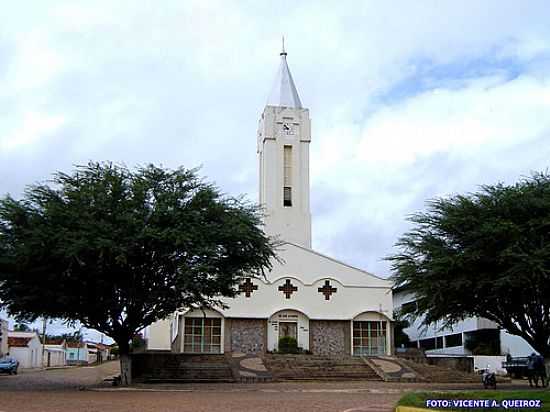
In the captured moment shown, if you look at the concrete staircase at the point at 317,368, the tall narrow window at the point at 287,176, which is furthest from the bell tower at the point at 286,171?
the concrete staircase at the point at 317,368

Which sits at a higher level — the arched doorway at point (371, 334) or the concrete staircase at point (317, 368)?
the arched doorway at point (371, 334)

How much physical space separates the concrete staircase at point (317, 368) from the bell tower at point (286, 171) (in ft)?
44.0

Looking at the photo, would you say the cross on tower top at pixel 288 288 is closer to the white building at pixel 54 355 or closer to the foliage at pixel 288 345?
the foliage at pixel 288 345

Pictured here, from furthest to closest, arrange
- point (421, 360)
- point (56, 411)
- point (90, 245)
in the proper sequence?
1. point (421, 360)
2. point (90, 245)
3. point (56, 411)

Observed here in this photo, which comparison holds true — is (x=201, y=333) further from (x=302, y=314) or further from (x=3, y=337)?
(x=3, y=337)

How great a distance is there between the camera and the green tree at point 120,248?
82.2 feet

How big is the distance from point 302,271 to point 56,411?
2920cm

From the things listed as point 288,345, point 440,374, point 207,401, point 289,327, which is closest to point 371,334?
point 289,327

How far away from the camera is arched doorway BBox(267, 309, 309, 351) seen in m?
43.8

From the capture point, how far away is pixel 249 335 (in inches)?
1716

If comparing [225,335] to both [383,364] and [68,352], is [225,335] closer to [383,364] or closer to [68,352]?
[383,364]

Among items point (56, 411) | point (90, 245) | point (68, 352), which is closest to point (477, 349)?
point (90, 245)

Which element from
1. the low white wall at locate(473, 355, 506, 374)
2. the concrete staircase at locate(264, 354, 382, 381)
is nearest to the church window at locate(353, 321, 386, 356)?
the concrete staircase at locate(264, 354, 382, 381)

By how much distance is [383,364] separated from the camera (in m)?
38.0
